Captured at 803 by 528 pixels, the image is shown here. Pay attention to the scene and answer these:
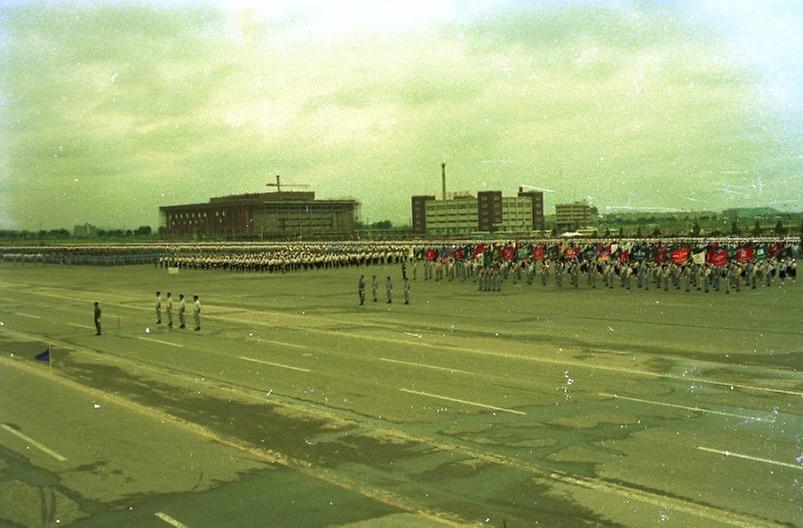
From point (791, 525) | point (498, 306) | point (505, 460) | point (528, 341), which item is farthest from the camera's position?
point (498, 306)

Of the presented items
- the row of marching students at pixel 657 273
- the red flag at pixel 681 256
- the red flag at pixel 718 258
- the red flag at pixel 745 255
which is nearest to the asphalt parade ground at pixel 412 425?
the red flag at pixel 718 258

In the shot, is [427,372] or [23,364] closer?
[427,372]

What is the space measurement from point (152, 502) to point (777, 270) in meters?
43.6

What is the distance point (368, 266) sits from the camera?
68688 mm

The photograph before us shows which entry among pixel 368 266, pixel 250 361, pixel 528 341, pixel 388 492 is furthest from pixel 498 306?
pixel 368 266

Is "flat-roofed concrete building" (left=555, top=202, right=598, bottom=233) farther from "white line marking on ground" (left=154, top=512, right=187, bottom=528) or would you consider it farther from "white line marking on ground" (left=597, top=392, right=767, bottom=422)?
"white line marking on ground" (left=154, top=512, right=187, bottom=528)

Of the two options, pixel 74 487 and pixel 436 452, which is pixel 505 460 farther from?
pixel 74 487

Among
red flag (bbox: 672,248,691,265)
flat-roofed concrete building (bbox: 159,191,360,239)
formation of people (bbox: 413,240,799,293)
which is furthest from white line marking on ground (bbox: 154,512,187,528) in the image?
flat-roofed concrete building (bbox: 159,191,360,239)

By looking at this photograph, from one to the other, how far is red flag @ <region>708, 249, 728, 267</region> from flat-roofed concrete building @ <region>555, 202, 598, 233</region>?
126 metres

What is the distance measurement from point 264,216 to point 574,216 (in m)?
71.3

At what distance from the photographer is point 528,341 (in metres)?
22.0

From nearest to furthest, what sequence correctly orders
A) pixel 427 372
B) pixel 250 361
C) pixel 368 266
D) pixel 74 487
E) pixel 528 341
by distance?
pixel 74 487 → pixel 427 372 → pixel 250 361 → pixel 528 341 → pixel 368 266

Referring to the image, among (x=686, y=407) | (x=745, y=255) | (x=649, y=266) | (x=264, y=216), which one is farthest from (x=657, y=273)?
(x=264, y=216)

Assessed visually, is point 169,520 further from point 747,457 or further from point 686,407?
point 686,407
